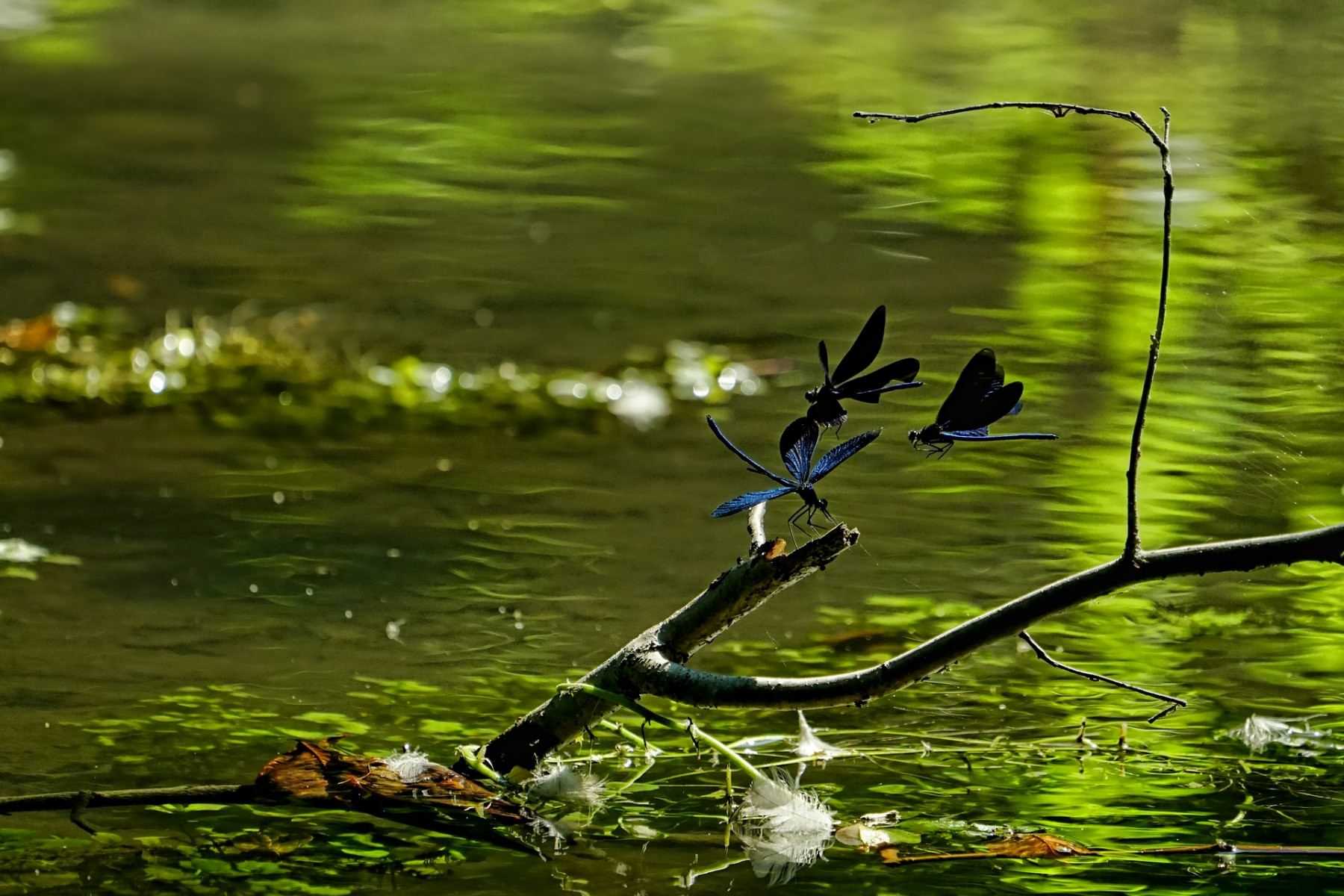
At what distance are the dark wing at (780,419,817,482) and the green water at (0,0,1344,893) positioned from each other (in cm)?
34

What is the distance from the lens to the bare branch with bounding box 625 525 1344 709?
1365 mm

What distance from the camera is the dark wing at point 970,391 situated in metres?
1.45

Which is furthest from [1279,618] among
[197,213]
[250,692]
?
[197,213]

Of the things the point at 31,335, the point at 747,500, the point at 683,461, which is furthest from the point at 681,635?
the point at 31,335

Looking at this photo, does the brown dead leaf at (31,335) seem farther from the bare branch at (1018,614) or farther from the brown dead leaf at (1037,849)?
the brown dead leaf at (1037,849)

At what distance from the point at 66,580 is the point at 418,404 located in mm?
1011

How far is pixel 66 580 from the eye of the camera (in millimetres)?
2287

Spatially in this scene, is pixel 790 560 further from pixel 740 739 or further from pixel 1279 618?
pixel 1279 618

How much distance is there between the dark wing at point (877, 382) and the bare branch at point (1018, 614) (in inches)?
7.5

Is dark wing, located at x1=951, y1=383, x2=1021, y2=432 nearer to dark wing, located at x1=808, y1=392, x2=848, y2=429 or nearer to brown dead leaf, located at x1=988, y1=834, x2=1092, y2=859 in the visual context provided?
dark wing, located at x1=808, y1=392, x2=848, y2=429

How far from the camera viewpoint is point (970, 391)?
146cm

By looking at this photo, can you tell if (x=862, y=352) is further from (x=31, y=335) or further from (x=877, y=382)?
(x=31, y=335)

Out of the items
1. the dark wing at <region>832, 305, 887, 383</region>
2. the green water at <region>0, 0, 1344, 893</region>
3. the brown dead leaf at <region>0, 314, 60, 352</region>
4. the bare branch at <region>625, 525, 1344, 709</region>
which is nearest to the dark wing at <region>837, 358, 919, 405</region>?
the dark wing at <region>832, 305, 887, 383</region>

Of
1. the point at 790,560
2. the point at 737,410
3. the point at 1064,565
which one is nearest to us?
the point at 790,560
